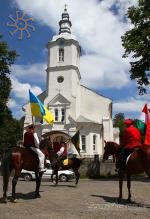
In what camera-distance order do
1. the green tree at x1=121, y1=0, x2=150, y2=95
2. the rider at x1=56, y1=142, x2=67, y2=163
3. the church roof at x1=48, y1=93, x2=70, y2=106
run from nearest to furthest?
the rider at x1=56, y1=142, x2=67, y2=163 → the green tree at x1=121, y1=0, x2=150, y2=95 → the church roof at x1=48, y1=93, x2=70, y2=106

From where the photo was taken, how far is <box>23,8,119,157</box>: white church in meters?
55.2

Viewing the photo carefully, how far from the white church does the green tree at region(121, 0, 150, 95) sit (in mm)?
24273

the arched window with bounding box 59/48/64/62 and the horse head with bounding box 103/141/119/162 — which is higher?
the arched window with bounding box 59/48/64/62

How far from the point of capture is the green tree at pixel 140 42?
97.2 feet

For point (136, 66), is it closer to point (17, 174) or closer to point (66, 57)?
point (17, 174)

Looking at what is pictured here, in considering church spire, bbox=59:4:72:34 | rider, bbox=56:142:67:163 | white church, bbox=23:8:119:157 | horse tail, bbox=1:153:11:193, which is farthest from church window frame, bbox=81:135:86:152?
horse tail, bbox=1:153:11:193

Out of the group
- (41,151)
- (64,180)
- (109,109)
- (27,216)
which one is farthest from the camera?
(109,109)

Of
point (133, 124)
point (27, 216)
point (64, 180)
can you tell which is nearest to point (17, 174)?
point (27, 216)

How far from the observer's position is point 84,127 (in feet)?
182

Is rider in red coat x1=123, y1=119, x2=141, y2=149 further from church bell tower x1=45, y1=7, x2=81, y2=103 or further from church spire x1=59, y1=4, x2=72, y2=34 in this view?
church spire x1=59, y1=4, x2=72, y2=34

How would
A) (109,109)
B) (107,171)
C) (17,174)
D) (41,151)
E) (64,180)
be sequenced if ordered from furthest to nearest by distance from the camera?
(109,109) < (107,171) < (64,180) < (41,151) < (17,174)

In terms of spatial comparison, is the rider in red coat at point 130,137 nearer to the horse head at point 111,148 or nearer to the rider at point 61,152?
the horse head at point 111,148

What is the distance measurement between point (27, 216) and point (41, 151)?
4329mm

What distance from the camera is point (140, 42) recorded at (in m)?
29.8
